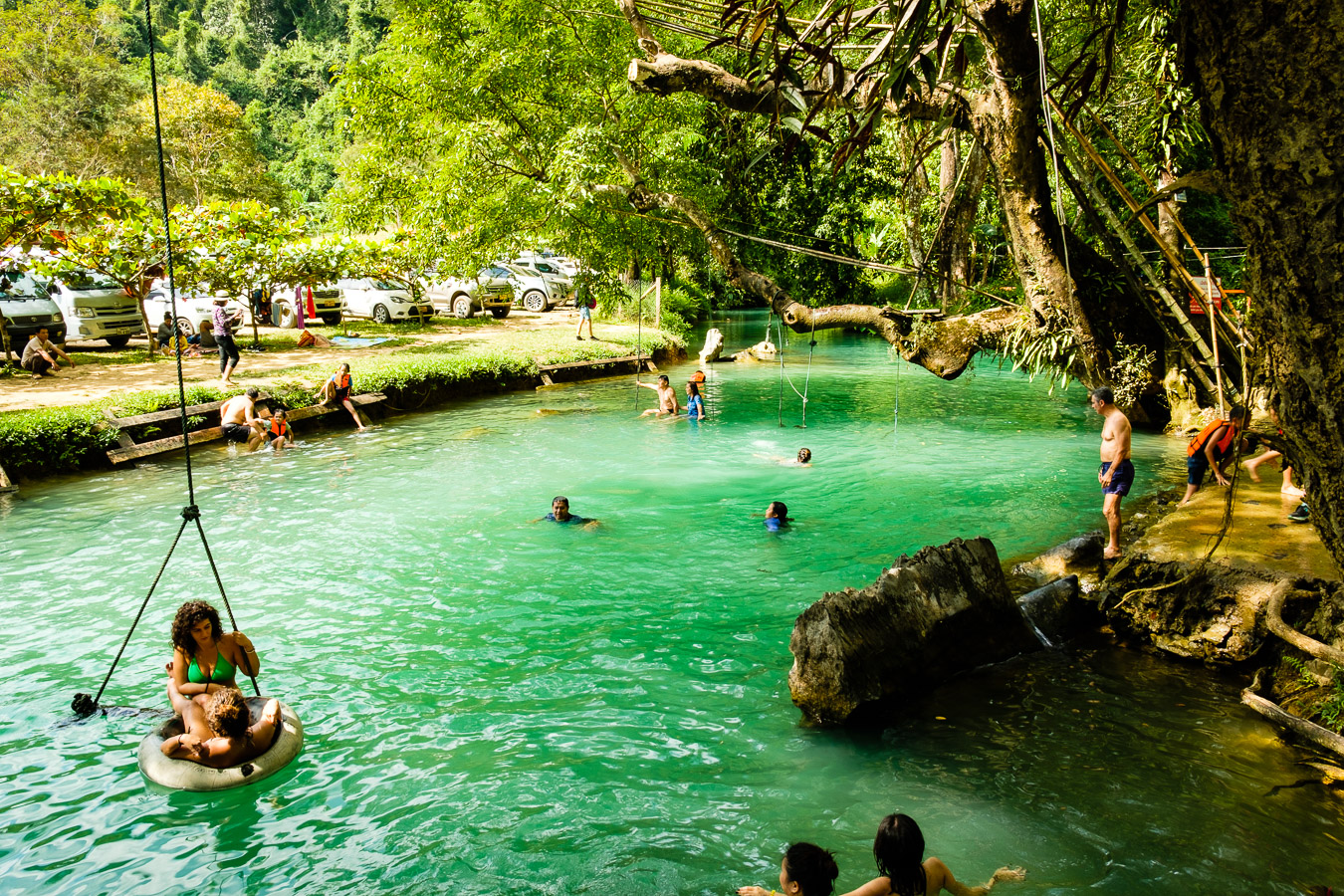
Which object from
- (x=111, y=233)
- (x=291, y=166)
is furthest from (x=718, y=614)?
(x=291, y=166)

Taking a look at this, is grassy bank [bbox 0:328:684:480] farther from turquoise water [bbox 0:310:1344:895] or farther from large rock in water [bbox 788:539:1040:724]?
large rock in water [bbox 788:539:1040:724]

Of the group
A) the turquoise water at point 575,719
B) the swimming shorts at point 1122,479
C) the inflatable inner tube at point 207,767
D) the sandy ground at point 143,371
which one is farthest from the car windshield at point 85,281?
the swimming shorts at point 1122,479

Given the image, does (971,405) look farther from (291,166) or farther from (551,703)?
(291,166)

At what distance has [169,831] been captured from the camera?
19.5 ft

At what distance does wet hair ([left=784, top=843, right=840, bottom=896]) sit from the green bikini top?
14.8 ft

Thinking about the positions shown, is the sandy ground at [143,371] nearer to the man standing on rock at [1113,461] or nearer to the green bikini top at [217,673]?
the green bikini top at [217,673]

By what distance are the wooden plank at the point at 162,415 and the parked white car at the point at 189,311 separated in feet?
24.5

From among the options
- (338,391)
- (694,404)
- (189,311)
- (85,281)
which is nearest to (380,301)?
(189,311)

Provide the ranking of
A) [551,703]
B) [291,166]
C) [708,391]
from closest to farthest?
[551,703] → [708,391] → [291,166]

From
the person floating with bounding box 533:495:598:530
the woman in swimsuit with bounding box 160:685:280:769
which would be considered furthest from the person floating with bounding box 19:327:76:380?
the woman in swimsuit with bounding box 160:685:280:769

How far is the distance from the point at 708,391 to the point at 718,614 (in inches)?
612

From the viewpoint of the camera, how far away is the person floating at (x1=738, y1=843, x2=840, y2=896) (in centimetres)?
446

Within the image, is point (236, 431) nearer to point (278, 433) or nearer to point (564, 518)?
point (278, 433)

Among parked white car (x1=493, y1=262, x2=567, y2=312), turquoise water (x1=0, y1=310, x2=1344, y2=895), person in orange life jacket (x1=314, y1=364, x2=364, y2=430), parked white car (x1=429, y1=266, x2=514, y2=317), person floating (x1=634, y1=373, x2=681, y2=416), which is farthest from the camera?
parked white car (x1=493, y1=262, x2=567, y2=312)
